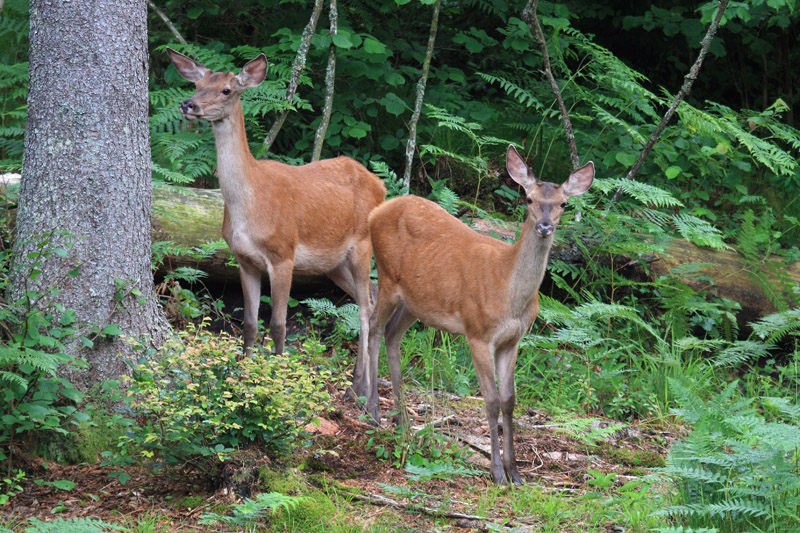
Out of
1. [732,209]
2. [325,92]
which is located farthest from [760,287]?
[325,92]

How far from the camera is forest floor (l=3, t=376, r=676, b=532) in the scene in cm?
464

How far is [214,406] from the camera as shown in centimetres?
481

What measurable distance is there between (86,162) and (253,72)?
1.98 m

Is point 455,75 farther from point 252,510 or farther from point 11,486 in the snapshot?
point 11,486

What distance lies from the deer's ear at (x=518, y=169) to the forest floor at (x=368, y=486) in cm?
178

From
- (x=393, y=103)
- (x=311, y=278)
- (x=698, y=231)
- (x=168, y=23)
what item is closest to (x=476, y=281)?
(x=311, y=278)

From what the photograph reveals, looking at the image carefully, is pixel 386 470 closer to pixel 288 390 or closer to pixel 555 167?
pixel 288 390

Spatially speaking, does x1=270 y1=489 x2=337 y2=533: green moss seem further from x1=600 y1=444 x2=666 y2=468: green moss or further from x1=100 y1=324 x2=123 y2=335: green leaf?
x1=600 y1=444 x2=666 y2=468: green moss

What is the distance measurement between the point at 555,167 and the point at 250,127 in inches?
146

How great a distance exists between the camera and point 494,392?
5906 millimetres

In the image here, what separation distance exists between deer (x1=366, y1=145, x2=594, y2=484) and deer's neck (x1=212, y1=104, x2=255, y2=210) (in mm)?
1087

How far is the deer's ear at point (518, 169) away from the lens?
6004mm

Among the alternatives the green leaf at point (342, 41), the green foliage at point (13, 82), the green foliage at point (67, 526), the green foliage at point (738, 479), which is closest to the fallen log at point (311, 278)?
the green foliage at point (13, 82)

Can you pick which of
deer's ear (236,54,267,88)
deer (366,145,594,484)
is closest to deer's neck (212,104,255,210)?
deer's ear (236,54,267,88)
